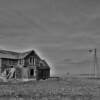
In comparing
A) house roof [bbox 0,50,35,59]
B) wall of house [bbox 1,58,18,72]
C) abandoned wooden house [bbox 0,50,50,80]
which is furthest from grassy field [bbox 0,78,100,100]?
house roof [bbox 0,50,35,59]

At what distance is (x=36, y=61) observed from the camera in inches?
1663

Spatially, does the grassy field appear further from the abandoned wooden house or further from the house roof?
the house roof

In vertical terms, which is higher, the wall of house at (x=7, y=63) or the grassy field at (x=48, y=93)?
the wall of house at (x=7, y=63)

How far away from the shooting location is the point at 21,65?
40656 mm

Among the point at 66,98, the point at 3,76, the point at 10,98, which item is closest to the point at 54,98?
the point at 66,98

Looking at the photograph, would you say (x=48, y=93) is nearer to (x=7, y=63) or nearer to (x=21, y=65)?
(x=21, y=65)

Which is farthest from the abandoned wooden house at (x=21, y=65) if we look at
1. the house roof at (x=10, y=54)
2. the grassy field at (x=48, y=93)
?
the grassy field at (x=48, y=93)

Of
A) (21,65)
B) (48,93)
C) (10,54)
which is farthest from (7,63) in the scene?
(48,93)

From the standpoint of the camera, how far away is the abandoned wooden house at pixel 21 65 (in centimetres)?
4005

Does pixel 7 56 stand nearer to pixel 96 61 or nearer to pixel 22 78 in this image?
pixel 22 78

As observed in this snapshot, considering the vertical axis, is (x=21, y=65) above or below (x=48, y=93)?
above

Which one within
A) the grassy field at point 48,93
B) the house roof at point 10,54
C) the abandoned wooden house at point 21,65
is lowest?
the grassy field at point 48,93

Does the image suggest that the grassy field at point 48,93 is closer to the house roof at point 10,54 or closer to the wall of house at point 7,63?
the wall of house at point 7,63

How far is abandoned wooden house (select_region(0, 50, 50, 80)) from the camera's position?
4005 cm
